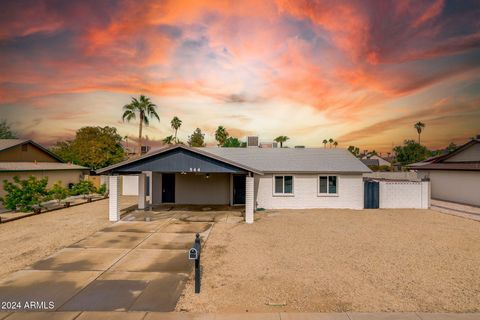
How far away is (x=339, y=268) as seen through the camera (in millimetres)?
8266

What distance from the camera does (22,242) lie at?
10891mm

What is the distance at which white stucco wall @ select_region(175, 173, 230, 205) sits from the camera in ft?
68.0

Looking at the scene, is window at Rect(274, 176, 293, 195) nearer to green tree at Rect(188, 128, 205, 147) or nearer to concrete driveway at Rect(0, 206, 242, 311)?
concrete driveway at Rect(0, 206, 242, 311)

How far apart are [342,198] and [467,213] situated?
26.4 ft

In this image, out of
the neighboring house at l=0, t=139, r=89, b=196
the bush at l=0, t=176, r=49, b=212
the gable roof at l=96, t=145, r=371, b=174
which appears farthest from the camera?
the neighboring house at l=0, t=139, r=89, b=196

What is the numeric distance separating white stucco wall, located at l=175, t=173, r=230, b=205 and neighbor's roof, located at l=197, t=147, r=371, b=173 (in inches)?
93.6

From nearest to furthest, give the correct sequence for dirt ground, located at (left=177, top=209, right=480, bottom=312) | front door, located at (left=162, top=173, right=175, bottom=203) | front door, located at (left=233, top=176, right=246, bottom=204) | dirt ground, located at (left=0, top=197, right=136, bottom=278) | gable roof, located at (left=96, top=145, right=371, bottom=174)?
dirt ground, located at (left=177, top=209, right=480, bottom=312) → dirt ground, located at (left=0, top=197, right=136, bottom=278) → gable roof, located at (left=96, top=145, right=371, bottom=174) → front door, located at (left=233, top=176, right=246, bottom=204) → front door, located at (left=162, top=173, right=175, bottom=203)

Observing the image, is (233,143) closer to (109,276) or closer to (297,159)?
(297,159)

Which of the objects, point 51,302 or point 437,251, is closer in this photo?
point 51,302

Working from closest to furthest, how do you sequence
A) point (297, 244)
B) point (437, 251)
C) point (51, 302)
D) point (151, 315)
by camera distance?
point (151, 315)
point (51, 302)
point (437, 251)
point (297, 244)

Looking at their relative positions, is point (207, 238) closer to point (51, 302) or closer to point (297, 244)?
point (297, 244)

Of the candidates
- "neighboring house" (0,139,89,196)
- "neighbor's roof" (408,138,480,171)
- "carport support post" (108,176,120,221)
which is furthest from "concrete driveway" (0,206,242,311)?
"neighbor's roof" (408,138,480,171)

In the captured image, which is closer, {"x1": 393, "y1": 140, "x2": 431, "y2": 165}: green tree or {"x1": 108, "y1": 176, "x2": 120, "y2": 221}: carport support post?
{"x1": 108, "y1": 176, "x2": 120, "y2": 221}: carport support post

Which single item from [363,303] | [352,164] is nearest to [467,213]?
[352,164]
